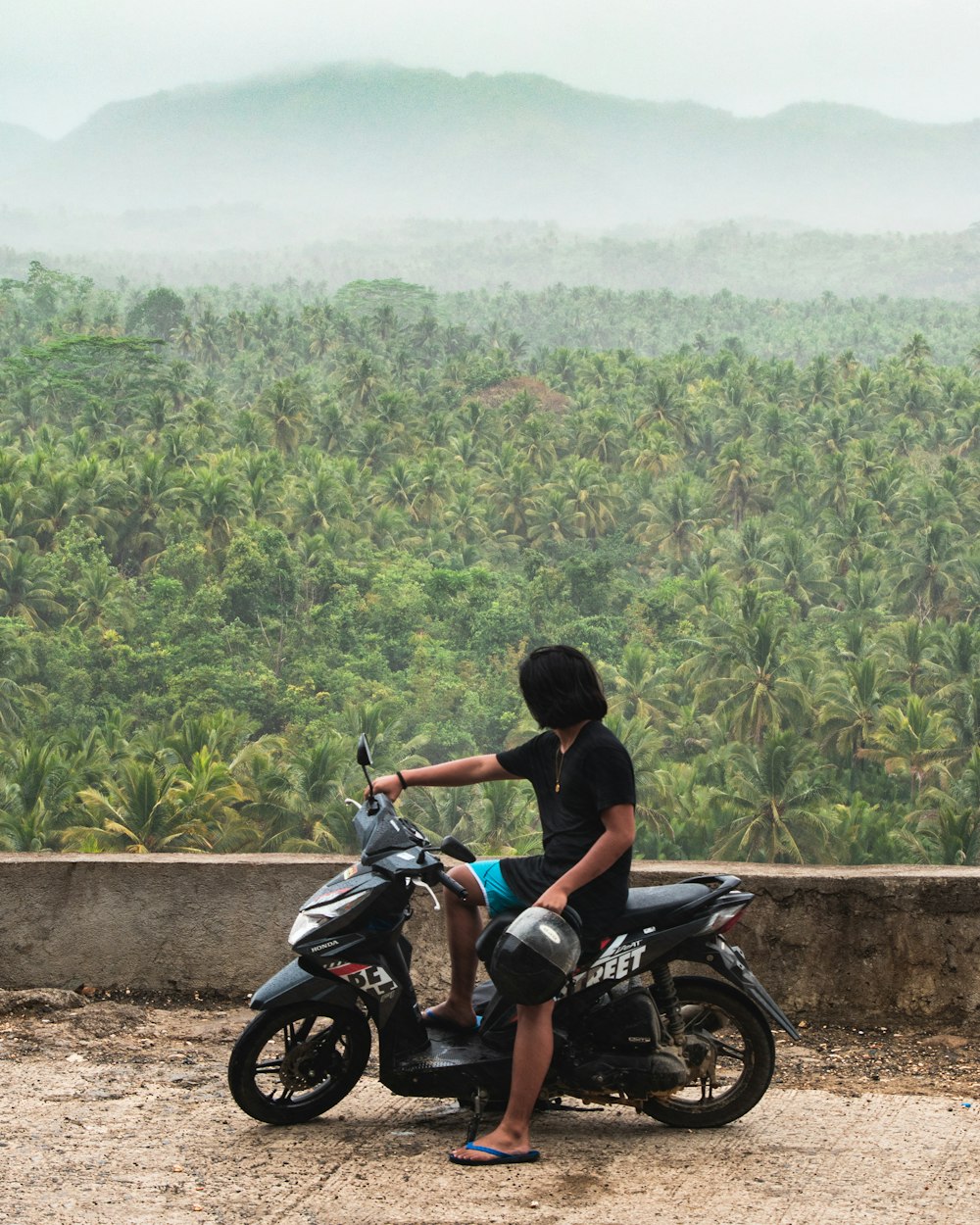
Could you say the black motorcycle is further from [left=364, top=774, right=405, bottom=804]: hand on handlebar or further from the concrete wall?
the concrete wall

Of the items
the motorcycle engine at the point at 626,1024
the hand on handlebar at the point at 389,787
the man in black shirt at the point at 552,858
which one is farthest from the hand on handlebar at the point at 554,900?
the hand on handlebar at the point at 389,787

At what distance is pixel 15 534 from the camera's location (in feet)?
169

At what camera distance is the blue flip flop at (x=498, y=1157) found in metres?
3.26

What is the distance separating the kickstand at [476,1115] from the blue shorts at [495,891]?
1.41 feet

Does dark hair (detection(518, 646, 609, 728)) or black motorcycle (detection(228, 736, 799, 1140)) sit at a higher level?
dark hair (detection(518, 646, 609, 728))

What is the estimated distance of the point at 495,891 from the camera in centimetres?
346

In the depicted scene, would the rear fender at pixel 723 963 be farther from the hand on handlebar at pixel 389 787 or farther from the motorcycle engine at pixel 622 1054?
the hand on handlebar at pixel 389 787

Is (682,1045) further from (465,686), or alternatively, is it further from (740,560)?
(740,560)

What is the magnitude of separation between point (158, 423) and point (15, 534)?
50.5 feet

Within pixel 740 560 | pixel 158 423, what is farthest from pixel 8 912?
pixel 158 423

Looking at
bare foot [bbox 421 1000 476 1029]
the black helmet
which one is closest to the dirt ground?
bare foot [bbox 421 1000 476 1029]

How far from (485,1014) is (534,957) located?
1.28ft

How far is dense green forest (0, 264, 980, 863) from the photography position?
112 feet

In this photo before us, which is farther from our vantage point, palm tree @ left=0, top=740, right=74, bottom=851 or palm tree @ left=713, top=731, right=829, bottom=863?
palm tree @ left=713, top=731, right=829, bottom=863
